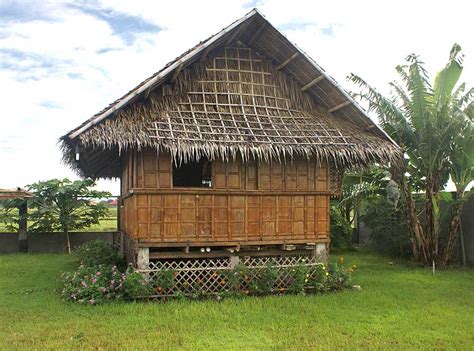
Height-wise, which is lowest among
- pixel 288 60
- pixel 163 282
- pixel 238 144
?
pixel 163 282

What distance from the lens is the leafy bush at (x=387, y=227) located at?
14844mm

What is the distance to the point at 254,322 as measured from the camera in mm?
7312

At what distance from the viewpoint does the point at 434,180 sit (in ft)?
42.9

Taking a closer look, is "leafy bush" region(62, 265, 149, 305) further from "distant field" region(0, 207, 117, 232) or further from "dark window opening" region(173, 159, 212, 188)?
"distant field" region(0, 207, 117, 232)

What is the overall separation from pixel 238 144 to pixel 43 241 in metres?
11.3

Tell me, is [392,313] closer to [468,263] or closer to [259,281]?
[259,281]

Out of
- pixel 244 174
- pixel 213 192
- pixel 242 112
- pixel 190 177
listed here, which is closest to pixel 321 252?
pixel 244 174

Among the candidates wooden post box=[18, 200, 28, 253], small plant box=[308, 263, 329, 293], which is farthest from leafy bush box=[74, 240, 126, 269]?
wooden post box=[18, 200, 28, 253]

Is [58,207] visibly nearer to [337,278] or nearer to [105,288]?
[105,288]

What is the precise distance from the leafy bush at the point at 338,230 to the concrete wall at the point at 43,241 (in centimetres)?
886

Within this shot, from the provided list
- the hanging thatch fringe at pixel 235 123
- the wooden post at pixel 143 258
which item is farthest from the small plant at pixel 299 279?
the wooden post at pixel 143 258

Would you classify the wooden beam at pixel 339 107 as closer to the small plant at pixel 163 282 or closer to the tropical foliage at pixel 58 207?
the small plant at pixel 163 282

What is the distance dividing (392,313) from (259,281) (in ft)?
8.16

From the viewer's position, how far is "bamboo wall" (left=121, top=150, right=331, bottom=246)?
903 centimetres
